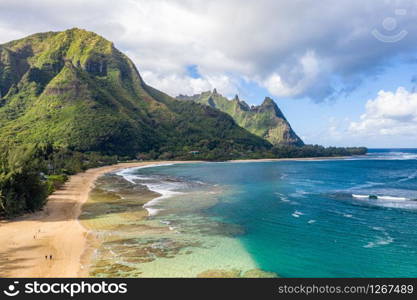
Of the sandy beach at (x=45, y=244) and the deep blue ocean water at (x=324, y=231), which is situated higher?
the deep blue ocean water at (x=324, y=231)

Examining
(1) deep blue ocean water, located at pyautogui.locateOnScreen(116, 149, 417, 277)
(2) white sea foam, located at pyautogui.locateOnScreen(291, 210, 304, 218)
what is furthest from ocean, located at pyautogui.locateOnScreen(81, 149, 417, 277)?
(1) deep blue ocean water, located at pyautogui.locateOnScreen(116, 149, 417, 277)

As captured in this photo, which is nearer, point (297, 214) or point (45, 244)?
point (45, 244)

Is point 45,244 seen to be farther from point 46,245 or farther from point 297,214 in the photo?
point 297,214

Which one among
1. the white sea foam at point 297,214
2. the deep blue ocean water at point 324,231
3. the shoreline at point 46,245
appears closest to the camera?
the shoreline at point 46,245

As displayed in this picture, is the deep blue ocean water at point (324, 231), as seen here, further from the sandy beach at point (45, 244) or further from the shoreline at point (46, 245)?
the sandy beach at point (45, 244)

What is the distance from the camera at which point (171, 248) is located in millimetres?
35250

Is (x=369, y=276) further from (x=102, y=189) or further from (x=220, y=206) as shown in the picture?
(x=102, y=189)

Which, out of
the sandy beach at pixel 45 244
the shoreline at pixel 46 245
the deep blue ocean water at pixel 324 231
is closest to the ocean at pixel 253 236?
the deep blue ocean water at pixel 324 231

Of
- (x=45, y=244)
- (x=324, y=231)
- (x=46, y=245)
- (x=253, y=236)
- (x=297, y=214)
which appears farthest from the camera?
(x=297, y=214)

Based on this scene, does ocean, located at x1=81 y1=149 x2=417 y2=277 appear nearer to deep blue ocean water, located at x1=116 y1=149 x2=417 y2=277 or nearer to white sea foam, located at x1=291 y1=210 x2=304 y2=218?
white sea foam, located at x1=291 y1=210 x2=304 y2=218

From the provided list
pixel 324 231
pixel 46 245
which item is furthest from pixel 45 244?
pixel 324 231

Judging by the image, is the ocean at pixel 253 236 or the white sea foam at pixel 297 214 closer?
the ocean at pixel 253 236

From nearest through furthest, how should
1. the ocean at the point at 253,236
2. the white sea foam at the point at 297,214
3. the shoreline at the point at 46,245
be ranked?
the shoreline at the point at 46,245 < the ocean at the point at 253,236 < the white sea foam at the point at 297,214

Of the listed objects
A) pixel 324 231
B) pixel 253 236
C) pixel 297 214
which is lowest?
pixel 253 236
